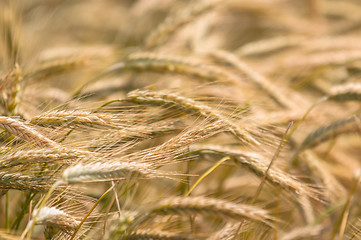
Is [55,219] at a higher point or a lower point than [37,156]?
lower

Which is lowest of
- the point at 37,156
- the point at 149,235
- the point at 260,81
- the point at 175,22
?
the point at 149,235

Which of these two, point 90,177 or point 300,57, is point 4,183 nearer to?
point 90,177

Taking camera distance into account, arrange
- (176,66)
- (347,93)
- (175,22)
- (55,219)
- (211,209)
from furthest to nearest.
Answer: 1. (175,22)
2. (176,66)
3. (347,93)
4. (55,219)
5. (211,209)

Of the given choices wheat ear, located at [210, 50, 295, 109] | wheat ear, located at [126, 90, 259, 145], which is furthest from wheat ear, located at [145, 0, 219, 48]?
wheat ear, located at [126, 90, 259, 145]

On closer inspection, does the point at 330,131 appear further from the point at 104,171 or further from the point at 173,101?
the point at 104,171

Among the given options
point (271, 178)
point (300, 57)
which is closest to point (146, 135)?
point (271, 178)

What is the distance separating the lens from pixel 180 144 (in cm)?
128

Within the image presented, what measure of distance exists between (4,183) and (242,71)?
54.2 inches

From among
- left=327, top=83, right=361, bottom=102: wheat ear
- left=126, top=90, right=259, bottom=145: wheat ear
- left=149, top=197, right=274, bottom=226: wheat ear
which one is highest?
left=126, top=90, right=259, bottom=145: wheat ear

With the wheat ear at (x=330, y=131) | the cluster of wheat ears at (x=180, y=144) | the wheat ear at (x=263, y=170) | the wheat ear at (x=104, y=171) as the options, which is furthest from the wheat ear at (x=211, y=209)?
the wheat ear at (x=330, y=131)

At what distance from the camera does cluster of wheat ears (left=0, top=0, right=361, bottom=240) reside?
1196 mm

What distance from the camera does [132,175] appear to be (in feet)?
3.84

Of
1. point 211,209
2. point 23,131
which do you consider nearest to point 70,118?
point 23,131

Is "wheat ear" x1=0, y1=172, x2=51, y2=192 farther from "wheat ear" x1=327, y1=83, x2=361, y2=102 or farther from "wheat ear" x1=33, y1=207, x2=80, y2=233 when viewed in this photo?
"wheat ear" x1=327, y1=83, x2=361, y2=102
